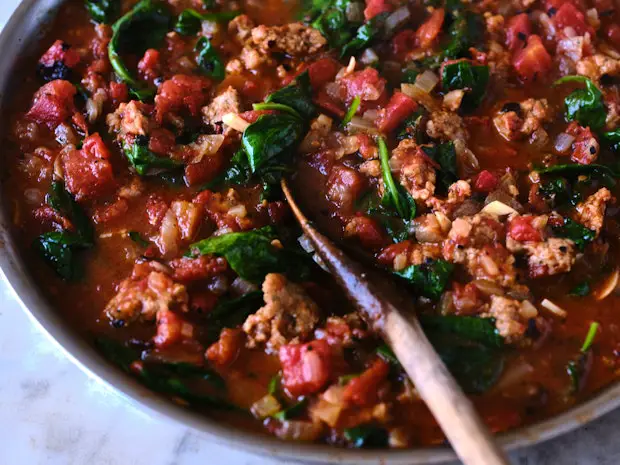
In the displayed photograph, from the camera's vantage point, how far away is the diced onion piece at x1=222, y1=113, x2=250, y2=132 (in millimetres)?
4797

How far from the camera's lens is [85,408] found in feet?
14.7

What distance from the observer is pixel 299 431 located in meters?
3.75

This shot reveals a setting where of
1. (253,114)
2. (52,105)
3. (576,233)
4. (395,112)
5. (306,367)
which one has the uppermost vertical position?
(52,105)

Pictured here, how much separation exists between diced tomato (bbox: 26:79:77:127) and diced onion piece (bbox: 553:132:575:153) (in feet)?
12.0

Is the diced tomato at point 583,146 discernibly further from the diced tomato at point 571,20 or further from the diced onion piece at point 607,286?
the diced tomato at point 571,20

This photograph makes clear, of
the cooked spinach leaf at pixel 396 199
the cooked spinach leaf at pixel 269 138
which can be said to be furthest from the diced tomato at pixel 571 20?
the cooked spinach leaf at pixel 269 138

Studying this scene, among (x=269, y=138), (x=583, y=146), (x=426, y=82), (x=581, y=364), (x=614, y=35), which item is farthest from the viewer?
(x=614, y=35)

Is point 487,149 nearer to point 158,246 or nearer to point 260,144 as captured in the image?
point 260,144

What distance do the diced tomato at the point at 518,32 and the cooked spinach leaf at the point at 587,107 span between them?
25.4 inches

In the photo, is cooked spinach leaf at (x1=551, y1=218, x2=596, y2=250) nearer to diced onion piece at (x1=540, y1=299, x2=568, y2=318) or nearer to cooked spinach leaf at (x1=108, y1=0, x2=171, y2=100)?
diced onion piece at (x1=540, y1=299, x2=568, y2=318)

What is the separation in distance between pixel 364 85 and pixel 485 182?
1.20 m

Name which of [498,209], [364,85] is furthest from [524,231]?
[364,85]

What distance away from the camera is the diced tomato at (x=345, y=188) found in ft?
15.5

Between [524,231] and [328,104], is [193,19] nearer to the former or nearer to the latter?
[328,104]
